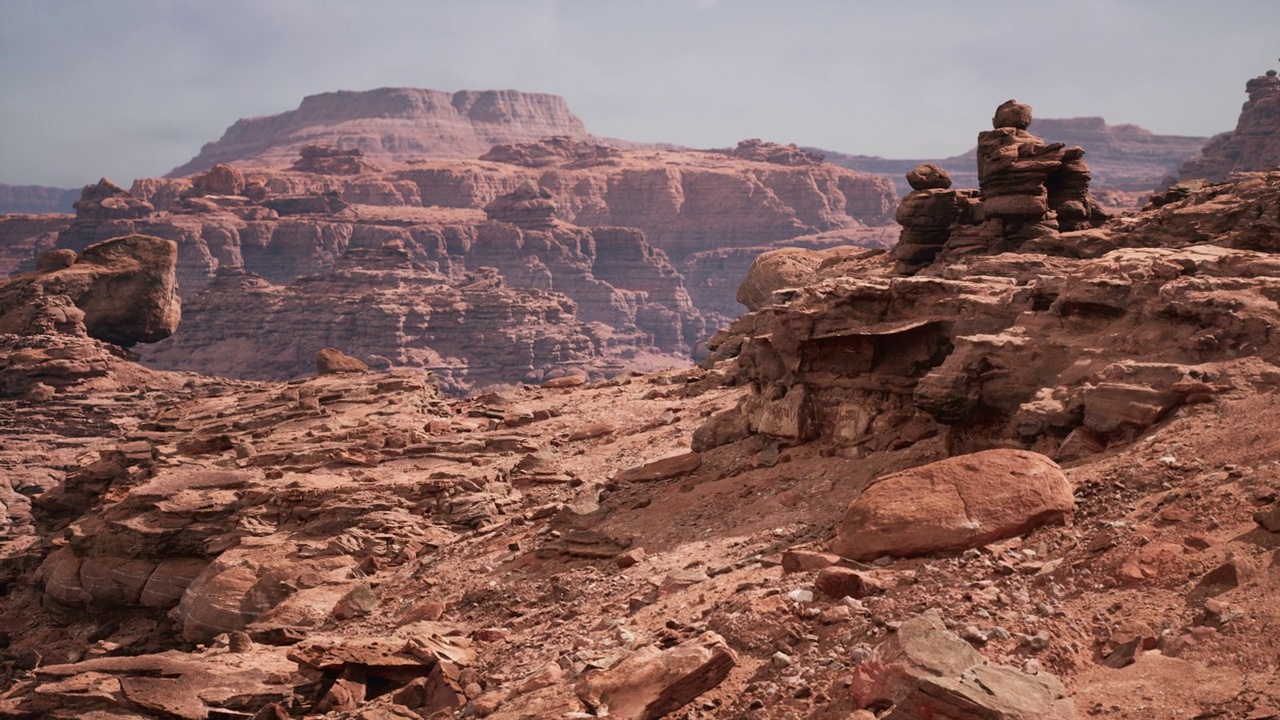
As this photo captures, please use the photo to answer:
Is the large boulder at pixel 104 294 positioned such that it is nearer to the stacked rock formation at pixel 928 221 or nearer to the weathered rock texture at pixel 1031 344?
the stacked rock formation at pixel 928 221

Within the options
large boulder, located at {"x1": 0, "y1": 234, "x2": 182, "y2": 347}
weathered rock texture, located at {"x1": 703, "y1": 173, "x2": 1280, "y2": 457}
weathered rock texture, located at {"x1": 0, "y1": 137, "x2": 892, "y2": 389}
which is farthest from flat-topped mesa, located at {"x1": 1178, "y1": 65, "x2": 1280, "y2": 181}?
weathered rock texture, located at {"x1": 703, "y1": 173, "x2": 1280, "y2": 457}

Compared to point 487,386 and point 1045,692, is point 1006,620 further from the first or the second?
point 487,386

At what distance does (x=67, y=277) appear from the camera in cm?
5272

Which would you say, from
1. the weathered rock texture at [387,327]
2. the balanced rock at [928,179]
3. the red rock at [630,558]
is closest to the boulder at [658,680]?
the red rock at [630,558]

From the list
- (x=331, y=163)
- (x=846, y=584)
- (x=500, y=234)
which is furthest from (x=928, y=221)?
(x=331, y=163)

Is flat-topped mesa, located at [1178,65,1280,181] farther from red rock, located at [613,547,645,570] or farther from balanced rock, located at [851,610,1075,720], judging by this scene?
balanced rock, located at [851,610,1075,720]

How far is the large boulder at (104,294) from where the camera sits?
2025 inches

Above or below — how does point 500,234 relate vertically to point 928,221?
below

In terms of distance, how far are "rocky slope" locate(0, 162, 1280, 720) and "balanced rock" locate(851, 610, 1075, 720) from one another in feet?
0.07

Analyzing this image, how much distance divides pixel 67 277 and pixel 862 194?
135 meters

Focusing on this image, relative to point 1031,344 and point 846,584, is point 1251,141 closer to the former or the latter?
point 1031,344

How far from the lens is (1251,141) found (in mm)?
86375

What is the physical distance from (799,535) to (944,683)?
4597 mm

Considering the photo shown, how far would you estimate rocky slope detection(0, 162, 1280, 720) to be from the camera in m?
7.95
